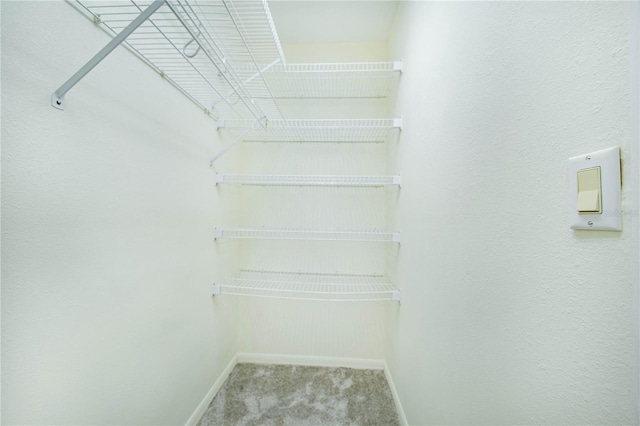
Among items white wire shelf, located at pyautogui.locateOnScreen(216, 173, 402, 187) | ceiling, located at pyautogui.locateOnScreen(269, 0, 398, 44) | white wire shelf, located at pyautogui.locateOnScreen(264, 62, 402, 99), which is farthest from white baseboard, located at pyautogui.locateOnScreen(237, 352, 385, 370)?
ceiling, located at pyautogui.locateOnScreen(269, 0, 398, 44)

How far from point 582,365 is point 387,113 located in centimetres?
166

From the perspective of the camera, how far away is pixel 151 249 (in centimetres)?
98

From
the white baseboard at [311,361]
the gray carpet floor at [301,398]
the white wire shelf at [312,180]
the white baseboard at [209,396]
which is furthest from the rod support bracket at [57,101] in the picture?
the white baseboard at [311,361]

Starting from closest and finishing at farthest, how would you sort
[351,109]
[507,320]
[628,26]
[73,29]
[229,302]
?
1. [628,26]
2. [507,320]
3. [73,29]
4. [229,302]
5. [351,109]

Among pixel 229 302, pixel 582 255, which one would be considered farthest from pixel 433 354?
pixel 229 302

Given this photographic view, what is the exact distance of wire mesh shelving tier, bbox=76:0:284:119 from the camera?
0.74m

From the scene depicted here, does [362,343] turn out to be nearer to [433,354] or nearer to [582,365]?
[433,354]

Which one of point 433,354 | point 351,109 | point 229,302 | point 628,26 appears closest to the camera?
point 628,26

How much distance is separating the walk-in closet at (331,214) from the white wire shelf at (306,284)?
0.03m

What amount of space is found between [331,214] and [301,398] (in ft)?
3.98


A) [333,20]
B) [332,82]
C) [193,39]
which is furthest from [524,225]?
[333,20]

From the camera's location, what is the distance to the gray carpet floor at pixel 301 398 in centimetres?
134

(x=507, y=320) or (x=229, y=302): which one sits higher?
(x=507, y=320)

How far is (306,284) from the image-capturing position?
1.67 meters
